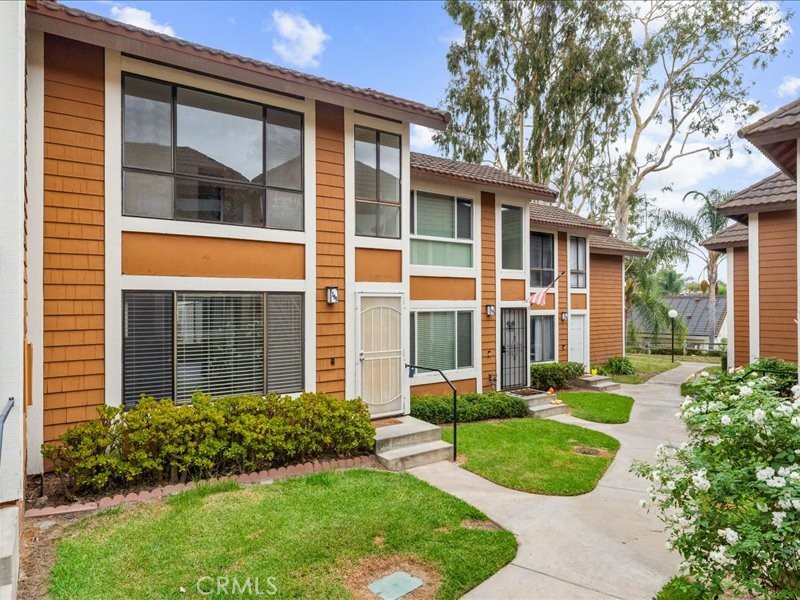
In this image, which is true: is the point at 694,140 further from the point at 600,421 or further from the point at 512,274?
the point at 600,421

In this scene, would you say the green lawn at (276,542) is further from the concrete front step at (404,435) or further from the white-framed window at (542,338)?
the white-framed window at (542,338)

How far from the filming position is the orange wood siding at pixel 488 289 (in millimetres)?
10648

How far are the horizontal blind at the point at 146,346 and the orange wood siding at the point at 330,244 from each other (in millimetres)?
2211

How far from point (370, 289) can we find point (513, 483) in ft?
12.7

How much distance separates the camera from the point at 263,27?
16.3 meters

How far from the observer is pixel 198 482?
5.10 metres

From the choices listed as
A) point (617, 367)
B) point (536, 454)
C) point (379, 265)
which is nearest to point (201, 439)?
point (379, 265)

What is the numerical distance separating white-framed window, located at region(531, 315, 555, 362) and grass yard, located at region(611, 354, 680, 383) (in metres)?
3.08

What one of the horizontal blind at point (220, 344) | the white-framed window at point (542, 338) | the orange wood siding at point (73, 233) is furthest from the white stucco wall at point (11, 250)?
the white-framed window at point (542, 338)

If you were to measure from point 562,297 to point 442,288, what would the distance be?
263 inches

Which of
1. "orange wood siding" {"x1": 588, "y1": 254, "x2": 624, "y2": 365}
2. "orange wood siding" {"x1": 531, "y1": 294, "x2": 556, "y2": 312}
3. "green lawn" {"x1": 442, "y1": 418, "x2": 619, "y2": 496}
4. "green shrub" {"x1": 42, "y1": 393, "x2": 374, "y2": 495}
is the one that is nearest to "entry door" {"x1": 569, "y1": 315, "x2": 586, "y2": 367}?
"orange wood siding" {"x1": 588, "y1": 254, "x2": 624, "y2": 365}

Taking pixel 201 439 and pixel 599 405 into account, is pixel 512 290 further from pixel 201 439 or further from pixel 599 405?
pixel 201 439

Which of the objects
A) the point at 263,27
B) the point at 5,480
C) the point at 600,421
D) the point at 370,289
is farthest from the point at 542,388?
the point at 263,27

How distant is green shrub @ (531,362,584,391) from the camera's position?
1295 centimetres
